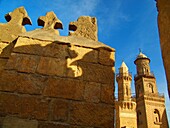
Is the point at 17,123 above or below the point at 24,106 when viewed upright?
below

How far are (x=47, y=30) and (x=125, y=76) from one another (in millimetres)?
31103

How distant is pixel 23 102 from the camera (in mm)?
2078

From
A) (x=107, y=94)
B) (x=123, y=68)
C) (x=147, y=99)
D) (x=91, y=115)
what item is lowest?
(x=91, y=115)

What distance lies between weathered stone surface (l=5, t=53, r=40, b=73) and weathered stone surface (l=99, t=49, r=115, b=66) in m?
0.79

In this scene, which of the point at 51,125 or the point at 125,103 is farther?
the point at 125,103

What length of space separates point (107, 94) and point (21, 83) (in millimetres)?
980

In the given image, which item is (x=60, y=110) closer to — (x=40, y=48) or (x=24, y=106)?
(x=24, y=106)

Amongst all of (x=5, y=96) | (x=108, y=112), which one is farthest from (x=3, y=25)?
(x=108, y=112)

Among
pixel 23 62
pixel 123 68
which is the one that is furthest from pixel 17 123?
pixel 123 68

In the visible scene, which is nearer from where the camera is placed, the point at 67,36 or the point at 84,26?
the point at 67,36

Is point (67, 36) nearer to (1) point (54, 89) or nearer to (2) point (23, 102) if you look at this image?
(1) point (54, 89)

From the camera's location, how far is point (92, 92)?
88.1 inches

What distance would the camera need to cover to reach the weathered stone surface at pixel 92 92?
219cm

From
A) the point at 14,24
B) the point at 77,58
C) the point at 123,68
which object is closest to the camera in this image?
the point at 77,58
